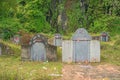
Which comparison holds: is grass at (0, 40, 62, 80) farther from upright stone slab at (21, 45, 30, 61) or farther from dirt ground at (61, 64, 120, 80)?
dirt ground at (61, 64, 120, 80)

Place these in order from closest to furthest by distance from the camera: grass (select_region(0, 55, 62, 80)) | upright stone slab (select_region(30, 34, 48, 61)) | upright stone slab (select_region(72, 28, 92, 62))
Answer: grass (select_region(0, 55, 62, 80))
upright stone slab (select_region(72, 28, 92, 62))
upright stone slab (select_region(30, 34, 48, 61))

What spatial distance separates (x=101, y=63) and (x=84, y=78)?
4.09m

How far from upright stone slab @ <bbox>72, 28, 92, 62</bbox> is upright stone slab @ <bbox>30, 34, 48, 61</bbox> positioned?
5.08 feet

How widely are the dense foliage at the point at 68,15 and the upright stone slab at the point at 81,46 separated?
666 inches

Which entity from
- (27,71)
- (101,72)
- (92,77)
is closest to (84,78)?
(92,77)

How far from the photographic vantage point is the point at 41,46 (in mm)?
16859

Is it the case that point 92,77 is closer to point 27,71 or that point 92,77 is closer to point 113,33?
point 27,71

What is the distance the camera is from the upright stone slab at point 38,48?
16.8m

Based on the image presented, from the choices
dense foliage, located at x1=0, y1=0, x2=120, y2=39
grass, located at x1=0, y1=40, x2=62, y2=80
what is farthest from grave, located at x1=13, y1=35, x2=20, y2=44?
dense foliage, located at x1=0, y1=0, x2=120, y2=39

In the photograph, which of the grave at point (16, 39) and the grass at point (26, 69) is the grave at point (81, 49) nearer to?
the grass at point (26, 69)

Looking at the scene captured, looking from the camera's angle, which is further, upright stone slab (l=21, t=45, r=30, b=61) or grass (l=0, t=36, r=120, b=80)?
upright stone slab (l=21, t=45, r=30, b=61)

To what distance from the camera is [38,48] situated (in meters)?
16.9

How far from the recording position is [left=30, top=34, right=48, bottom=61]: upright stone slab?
16828 millimetres

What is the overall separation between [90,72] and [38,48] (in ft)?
13.0
